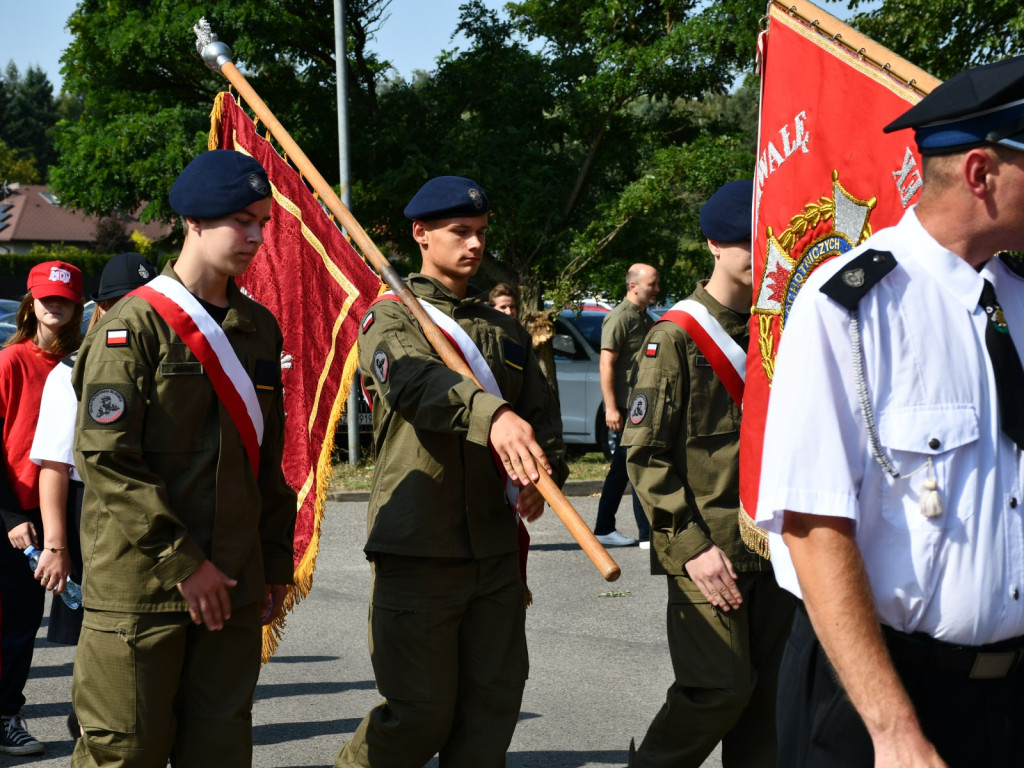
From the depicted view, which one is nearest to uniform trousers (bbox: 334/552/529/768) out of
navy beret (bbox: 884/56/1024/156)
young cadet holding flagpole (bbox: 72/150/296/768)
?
young cadet holding flagpole (bbox: 72/150/296/768)

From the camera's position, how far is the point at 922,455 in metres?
2.10

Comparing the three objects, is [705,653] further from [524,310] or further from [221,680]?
[524,310]

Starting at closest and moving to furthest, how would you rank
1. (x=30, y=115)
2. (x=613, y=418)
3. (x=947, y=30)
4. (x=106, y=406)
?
(x=106, y=406) < (x=613, y=418) < (x=947, y=30) < (x=30, y=115)

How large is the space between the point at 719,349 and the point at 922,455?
6.71 feet

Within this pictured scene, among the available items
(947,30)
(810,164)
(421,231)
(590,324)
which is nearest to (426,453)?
(421,231)

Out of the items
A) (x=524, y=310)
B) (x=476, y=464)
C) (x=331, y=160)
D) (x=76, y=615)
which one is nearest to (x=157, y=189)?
(x=331, y=160)

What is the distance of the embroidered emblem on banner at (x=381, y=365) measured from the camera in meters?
3.92

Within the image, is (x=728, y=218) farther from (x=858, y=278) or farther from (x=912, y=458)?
(x=912, y=458)

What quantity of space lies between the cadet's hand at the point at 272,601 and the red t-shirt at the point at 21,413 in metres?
1.67

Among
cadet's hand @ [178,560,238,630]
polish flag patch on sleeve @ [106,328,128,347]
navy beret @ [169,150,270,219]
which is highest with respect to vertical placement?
navy beret @ [169,150,270,219]

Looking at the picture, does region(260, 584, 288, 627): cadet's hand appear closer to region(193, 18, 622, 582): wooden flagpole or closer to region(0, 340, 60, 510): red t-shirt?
region(193, 18, 622, 582): wooden flagpole

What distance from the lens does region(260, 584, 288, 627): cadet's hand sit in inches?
157

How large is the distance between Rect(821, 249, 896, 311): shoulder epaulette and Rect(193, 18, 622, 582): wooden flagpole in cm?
109

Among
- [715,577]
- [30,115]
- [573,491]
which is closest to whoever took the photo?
[715,577]
